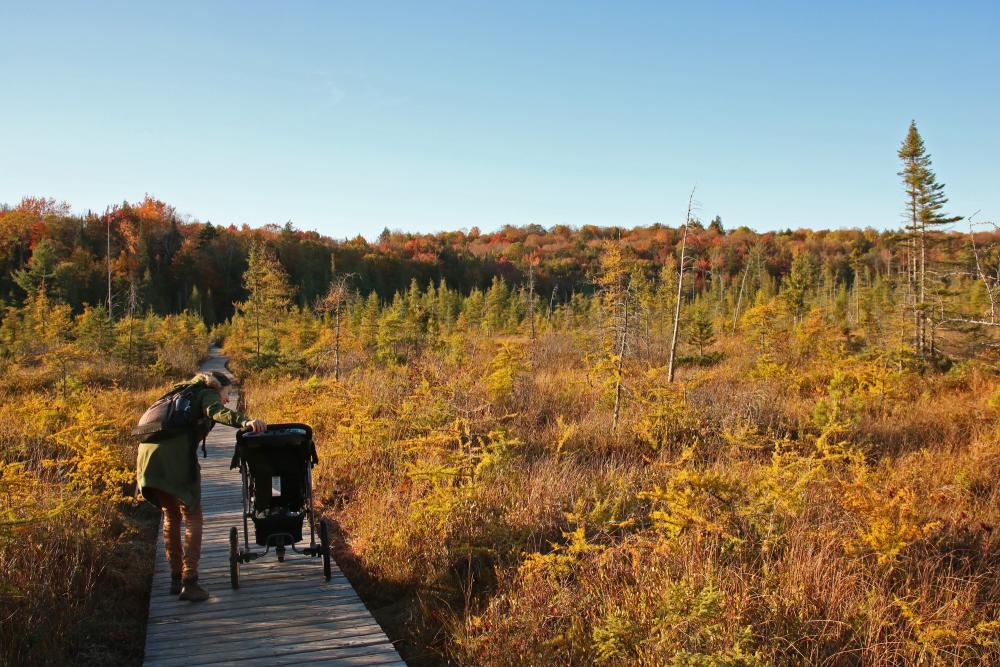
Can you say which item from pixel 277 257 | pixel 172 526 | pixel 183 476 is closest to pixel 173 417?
pixel 183 476

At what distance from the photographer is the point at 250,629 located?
412 cm

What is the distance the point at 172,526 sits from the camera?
14.8 feet

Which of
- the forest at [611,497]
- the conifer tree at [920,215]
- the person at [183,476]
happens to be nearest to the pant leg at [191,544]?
the person at [183,476]

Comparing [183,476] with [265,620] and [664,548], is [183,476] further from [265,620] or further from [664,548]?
[664,548]

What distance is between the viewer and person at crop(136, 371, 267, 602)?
434 centimetres

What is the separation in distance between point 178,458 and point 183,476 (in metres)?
0.14

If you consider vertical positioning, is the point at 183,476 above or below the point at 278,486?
above

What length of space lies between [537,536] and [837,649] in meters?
2.43

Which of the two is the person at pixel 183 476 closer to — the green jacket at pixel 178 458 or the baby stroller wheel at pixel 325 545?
the green jacket at pixel 178 458

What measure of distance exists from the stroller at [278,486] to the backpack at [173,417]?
466mm

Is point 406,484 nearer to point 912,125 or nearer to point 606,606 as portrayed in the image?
point 606,606

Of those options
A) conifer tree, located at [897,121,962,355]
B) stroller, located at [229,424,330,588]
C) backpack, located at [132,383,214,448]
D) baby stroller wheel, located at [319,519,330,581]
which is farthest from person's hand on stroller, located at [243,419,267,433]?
conifer tree, located at [897,121,962,355]

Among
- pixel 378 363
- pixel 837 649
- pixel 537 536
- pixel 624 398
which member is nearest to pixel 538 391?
pixel 624 398

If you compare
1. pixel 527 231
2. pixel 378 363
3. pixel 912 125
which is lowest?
pixel 378 363
